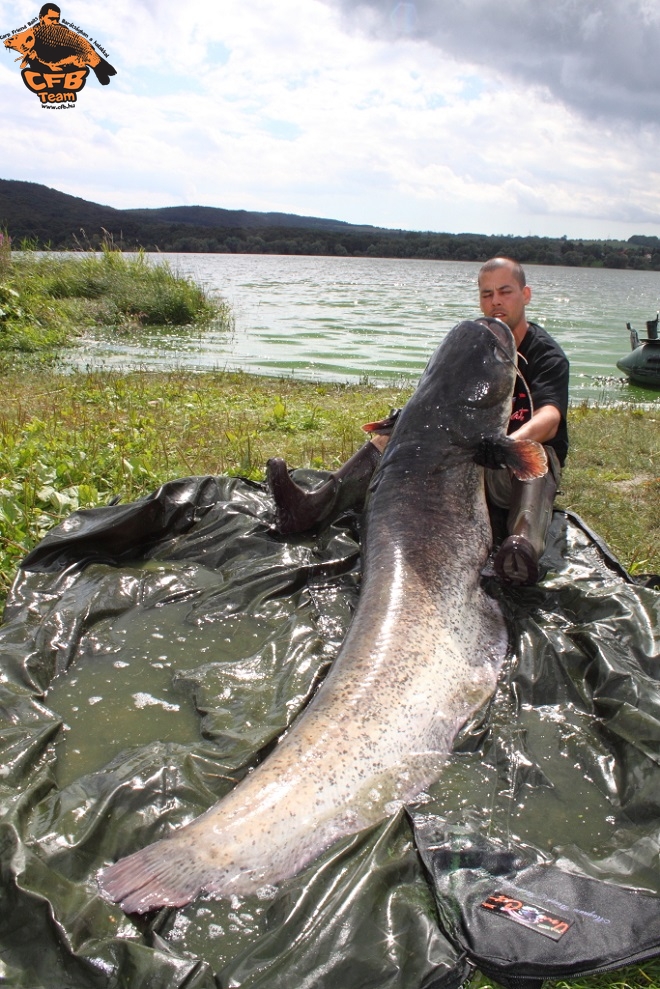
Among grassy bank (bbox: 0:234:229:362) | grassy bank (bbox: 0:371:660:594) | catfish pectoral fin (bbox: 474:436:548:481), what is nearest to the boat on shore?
grassy bank (bbox: 0:371:660:594)

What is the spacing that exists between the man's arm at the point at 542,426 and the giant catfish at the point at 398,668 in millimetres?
229

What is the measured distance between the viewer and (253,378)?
12398 millimetres

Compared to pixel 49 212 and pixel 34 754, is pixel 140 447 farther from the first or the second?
pixel 49 212

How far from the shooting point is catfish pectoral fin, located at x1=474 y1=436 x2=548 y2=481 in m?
4.06

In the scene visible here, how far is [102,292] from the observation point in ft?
63.9

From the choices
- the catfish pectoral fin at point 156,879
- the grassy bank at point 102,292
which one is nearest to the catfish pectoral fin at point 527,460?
the catfish pectoral fin at point 156,879

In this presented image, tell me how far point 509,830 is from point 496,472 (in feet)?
8.43

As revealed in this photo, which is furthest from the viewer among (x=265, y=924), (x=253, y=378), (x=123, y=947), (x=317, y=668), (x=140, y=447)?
(x=253, y=378)

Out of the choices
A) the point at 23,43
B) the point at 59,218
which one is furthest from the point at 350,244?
the point at 23,43

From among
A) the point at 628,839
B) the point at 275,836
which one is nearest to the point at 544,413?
the point at 628,839

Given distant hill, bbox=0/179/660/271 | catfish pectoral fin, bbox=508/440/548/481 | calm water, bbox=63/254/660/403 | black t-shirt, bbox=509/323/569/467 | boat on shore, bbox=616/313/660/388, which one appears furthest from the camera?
distant hill, bbox=0/179/660/271

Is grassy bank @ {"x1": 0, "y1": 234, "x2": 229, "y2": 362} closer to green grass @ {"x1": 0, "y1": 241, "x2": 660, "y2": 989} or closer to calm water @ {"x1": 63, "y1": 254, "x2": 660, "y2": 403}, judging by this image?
calm water @ {"x1": 63, "y1": 254, "x2": 660, "y2": 403}

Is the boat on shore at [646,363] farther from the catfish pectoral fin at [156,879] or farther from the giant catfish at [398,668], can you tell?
the catfish pectoral fin at [156,879]

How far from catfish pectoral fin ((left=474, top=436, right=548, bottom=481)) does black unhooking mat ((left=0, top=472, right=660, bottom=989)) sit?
27.0 inches
